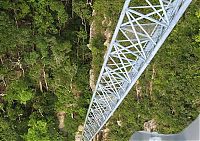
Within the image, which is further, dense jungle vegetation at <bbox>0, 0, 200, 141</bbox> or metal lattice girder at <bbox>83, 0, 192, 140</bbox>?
dense jungle vegetation at <bbox>0, 0, 200, 141</bbox>

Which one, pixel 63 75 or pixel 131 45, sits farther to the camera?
pixel 63 75

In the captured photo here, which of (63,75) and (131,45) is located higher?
(63,75)

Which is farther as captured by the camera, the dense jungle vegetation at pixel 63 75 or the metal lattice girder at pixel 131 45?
the dense jungle vegetation at pixel 63 75

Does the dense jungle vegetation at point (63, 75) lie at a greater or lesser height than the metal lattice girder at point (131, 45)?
greater

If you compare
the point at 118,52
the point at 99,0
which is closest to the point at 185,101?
the point at 118,52
